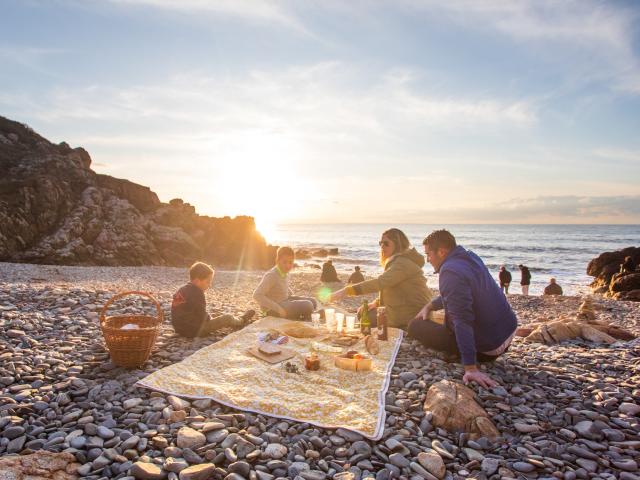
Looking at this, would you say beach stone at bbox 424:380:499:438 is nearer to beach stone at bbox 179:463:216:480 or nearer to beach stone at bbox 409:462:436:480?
beach stone at bbox 409:462:436:480

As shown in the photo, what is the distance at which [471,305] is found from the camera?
5.48 metres

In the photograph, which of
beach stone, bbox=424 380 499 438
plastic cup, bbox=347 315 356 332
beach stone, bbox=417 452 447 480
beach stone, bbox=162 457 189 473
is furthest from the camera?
plastic cup, bbox=347 315 356 332

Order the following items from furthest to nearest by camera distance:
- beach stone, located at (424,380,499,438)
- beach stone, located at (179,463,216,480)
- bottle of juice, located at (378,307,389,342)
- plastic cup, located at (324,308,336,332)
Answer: plastic cup, located at (324,308,336,332)
bottle of juice, located at (378,307,389,342)
beach stone, located at (424,380,499,438)
beach stone, located at (179,463,216,480)

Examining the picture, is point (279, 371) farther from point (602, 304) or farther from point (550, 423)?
point (602, 304)


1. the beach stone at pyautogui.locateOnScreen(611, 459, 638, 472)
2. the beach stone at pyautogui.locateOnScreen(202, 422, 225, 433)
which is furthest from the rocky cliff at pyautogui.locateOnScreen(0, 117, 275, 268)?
the beach stone at pyautogui.locateOnScreen(611, 459, 638, 472)

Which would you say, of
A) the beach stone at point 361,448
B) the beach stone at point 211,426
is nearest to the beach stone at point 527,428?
the beach stone at point 361,448

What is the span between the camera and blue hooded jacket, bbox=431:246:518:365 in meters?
5.42

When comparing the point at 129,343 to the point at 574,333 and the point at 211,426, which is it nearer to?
the point at 211,426

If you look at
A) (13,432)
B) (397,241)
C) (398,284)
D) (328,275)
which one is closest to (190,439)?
(13,432)

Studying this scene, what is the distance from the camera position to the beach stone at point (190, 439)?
3818 mm

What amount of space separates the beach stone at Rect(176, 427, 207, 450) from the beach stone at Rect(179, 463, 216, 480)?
16.7 inches

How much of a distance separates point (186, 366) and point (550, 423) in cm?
469

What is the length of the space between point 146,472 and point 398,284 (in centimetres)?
553

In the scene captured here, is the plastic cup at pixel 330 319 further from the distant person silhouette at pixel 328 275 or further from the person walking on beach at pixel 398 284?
the distant person silhouette at pixel 328 275
